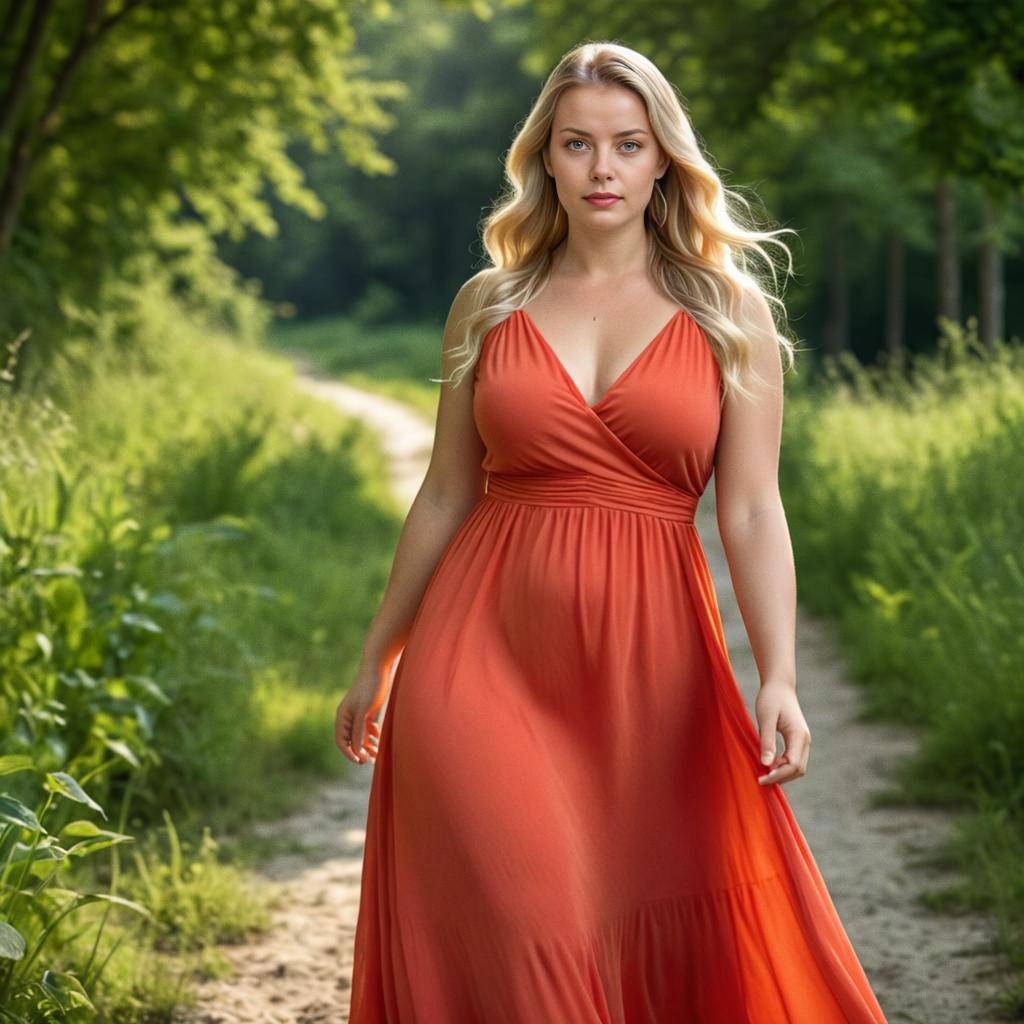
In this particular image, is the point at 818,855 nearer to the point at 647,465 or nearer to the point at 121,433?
the point at 647,465

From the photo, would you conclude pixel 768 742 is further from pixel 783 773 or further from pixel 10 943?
pixel 10 943

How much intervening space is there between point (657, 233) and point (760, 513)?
1.98 ft

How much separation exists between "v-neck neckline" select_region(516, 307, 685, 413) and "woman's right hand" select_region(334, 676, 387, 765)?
729mm

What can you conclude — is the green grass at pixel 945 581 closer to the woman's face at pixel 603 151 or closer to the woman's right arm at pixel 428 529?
the woman's right arm at pixel 428 529

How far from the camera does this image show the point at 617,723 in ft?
8.77

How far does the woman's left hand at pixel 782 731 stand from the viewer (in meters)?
2.59

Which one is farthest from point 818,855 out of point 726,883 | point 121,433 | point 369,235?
point 369,235

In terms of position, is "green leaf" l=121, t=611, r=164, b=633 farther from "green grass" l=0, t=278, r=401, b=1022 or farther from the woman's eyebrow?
the woman's eyebrow

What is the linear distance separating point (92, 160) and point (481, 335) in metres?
10.8

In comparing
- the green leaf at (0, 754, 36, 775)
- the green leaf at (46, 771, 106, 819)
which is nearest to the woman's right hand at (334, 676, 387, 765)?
the green leaf at (46, 771, 106, 819)

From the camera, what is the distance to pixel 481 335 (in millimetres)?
2838

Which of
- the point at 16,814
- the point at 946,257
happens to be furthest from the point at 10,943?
the point at 946,257

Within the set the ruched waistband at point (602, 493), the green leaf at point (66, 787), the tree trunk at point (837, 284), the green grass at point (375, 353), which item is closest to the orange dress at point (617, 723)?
the ruched waistband at point (602, 493)

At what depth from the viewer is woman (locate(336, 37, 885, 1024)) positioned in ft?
8.55
